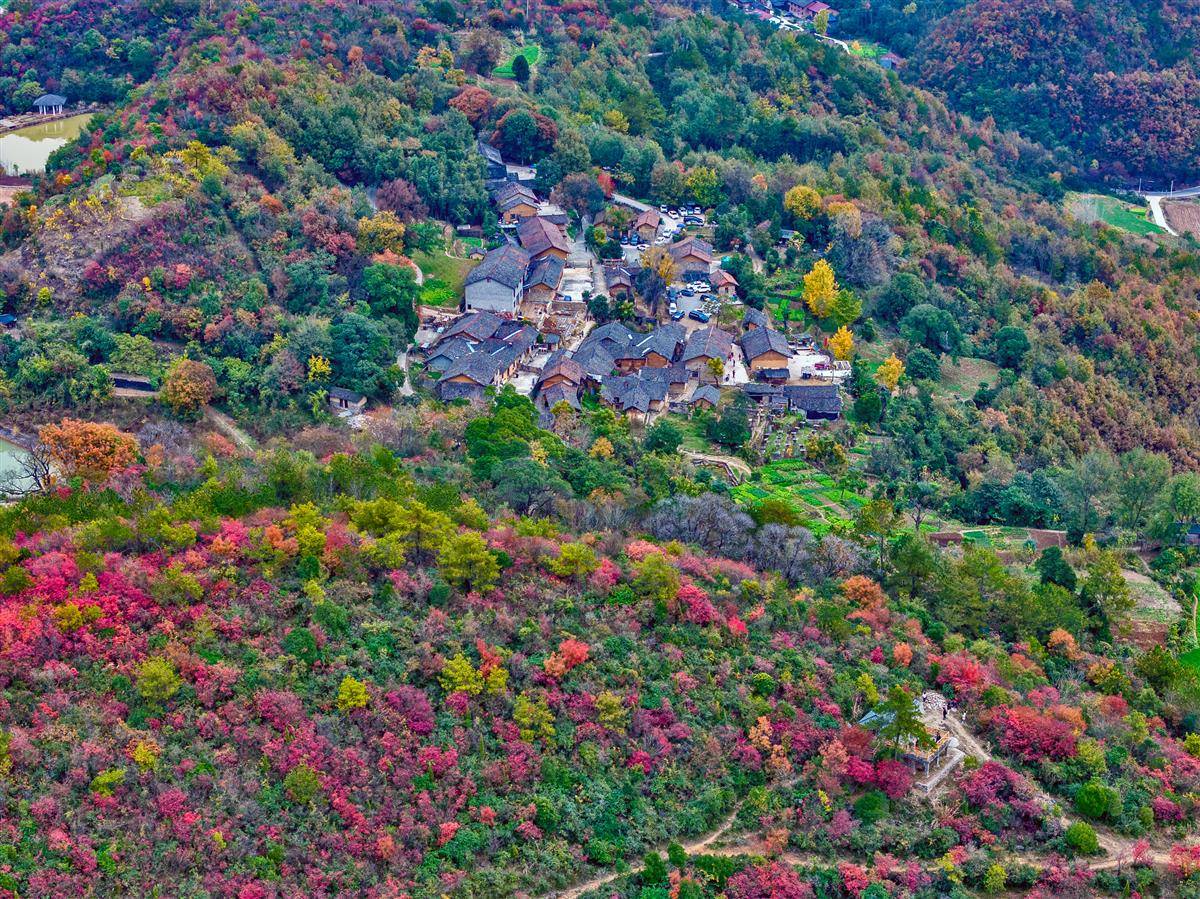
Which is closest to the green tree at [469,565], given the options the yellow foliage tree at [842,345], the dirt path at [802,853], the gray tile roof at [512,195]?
the dirt path at [802,853]

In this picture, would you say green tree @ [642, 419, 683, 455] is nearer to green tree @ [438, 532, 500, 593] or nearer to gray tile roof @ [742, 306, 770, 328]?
gray tile roof @ [742, 306, 770, 328]

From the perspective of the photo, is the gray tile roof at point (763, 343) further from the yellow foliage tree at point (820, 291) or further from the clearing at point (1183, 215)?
the clearing at point (1183, 215)

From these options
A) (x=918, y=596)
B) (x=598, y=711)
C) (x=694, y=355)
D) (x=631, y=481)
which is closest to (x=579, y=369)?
(x=694, y=355)

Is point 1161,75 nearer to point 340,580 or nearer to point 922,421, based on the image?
point 922,421

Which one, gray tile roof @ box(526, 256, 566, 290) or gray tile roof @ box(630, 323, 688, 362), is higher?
gray tile roof @ box(526, 256, 566, 290)

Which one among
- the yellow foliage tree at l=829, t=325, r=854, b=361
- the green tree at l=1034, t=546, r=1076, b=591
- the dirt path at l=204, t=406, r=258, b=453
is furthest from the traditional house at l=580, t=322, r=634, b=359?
the green tree at l=1034, t=546, r=1076, b=591

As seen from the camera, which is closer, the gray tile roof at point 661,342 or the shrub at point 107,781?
the shrub at point 107,781
